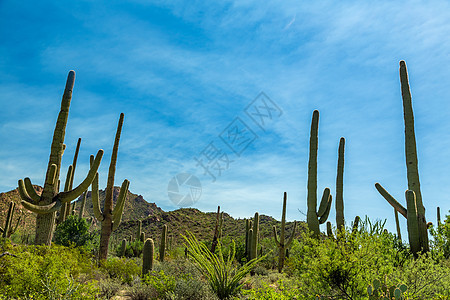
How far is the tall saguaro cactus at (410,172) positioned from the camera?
990 cm

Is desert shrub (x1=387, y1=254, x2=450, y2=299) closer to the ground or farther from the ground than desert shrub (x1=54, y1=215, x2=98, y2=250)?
closer to the ground

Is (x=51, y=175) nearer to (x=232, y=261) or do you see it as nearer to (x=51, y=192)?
(x=51, y=192)

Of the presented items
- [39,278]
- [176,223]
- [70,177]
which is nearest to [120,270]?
[39,278]

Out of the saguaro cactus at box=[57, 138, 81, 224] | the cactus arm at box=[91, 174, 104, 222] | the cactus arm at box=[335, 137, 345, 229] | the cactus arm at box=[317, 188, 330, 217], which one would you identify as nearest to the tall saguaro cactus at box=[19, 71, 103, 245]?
the cactus arm at box=[91, 174, 104, 222]

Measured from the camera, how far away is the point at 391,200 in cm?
1123

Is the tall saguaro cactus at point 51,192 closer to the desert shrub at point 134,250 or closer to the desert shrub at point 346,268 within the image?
the desert shrub at point 346,268

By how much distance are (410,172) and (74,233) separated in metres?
15.2

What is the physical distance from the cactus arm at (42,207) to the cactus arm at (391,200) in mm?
10291

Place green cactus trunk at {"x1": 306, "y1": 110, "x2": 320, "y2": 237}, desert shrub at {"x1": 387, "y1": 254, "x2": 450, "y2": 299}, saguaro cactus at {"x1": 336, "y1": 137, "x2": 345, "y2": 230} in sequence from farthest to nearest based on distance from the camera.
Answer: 1. saguaro cactus at {"x1": 336, "y1": 137, "x2": 345, "y2": 230}
2. green cactus trunk at {"x1": 306, "y1": 110, "x2": 320, "y2": 237}
3. desert shrub at {"x1": 387, "y1": 254, "x2": 450, "y2": 299}

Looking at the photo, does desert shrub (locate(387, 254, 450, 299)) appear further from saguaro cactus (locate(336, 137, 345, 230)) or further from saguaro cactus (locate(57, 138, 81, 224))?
saguaro cactus (locate(57, 138, 81, 224))

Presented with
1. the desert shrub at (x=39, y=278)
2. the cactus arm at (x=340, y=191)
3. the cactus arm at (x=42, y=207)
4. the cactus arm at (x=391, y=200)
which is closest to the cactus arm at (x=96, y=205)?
the cactus arm at (x=42, y=207)

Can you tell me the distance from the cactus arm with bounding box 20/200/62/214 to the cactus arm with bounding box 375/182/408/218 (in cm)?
1029

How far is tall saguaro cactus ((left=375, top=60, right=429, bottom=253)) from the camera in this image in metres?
9.90

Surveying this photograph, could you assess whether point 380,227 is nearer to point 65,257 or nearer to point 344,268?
point 344,268
